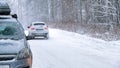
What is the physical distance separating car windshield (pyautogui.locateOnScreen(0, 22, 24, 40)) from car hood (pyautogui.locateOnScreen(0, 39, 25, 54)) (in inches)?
19.5

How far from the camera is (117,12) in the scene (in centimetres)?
3341

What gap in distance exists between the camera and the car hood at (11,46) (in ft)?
Answer: 26.8

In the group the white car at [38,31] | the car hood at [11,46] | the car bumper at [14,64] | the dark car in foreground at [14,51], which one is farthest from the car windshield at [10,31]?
the white car at [38,31]

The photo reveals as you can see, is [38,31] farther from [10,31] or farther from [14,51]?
[14,51]

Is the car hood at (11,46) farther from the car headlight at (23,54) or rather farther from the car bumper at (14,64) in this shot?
the car bumper at (14,64)

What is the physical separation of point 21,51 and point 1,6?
4.13 metres

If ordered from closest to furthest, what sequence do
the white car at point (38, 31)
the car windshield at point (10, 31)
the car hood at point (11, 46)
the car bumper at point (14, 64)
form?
1. the car bumper at point (14, 64)
2. the car hood at point (11, 46)
3. the car windshield at point (10, 31)
4. the white car at point (38, 31)

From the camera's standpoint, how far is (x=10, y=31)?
977cm

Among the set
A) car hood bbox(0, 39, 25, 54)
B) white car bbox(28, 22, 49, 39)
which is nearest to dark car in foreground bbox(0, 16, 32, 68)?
car hood bbox(0, 39, 25, 54)

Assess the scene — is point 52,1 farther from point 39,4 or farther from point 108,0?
point 108,0

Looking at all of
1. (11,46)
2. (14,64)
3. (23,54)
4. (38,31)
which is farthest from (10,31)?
(38,31)

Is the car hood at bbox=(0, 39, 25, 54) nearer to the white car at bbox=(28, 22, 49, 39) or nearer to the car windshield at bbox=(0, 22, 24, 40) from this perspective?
the car windshield at bbox=(0, 22, 24, 40)

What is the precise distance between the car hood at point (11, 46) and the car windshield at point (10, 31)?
0.49m

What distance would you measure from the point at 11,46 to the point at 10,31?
1.46 metres
